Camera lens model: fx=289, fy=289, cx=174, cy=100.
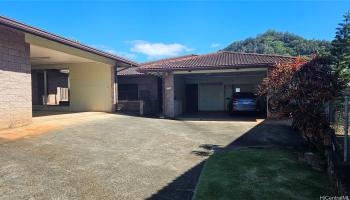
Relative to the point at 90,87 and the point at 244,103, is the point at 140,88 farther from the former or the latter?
the point at 244,103

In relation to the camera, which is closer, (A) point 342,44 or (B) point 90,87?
(B) point 90,87

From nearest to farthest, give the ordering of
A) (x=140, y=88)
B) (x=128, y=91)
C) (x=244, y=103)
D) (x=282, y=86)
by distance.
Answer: (x=282, y=86) → (x=244, y=103) → (x=140, y=88) → (x=128, y=91)

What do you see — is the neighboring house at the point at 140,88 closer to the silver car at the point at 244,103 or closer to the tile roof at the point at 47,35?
the tile roof at the point at 47,35

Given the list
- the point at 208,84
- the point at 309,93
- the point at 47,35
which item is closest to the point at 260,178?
the point at 309,93

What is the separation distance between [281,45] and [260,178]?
5197 cm

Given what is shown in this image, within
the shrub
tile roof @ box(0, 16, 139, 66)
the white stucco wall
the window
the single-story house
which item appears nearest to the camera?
the shrub

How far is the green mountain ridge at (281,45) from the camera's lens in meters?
45.2

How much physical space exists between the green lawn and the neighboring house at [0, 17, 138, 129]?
691 centimetres

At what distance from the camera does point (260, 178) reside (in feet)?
17.5

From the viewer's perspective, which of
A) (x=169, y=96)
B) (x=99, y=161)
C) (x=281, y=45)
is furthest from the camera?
(x=281, y=45)

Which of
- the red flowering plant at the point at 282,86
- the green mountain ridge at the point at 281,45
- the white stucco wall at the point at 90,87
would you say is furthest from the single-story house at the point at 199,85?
the green mountain ridge at the point at 281,45

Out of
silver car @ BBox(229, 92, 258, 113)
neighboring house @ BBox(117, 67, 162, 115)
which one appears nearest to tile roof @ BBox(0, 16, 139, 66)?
neighboring house @ BBox(117, 67, 162, 115)

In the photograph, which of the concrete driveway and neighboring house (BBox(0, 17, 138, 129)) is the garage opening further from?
the concrete driveway

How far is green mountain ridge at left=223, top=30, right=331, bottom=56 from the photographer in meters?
45.2
